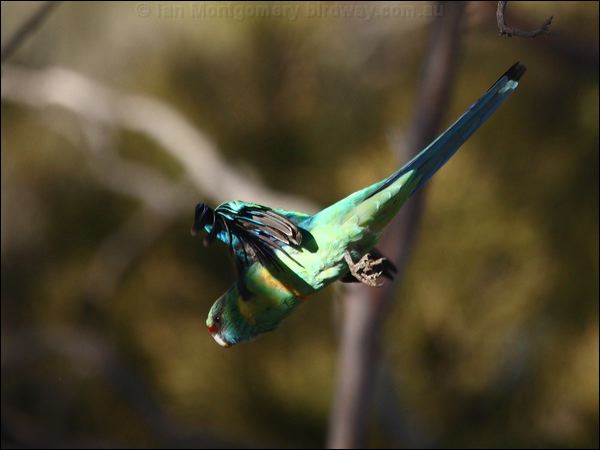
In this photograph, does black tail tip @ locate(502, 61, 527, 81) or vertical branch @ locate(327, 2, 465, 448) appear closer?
black tail tip @ locate(502, 61, 527, 81)

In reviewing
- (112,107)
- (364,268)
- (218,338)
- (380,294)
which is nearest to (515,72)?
(364,268)

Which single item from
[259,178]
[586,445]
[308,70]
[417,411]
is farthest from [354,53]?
[586,445]

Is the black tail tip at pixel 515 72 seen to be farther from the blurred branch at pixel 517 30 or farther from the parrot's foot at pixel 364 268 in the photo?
the parrot's foot at pixel 364 268

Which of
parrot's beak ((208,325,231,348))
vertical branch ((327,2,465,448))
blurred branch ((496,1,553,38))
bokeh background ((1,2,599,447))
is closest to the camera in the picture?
blurred branch ((496,1,553,38))

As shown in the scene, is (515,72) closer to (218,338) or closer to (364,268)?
(364,268)

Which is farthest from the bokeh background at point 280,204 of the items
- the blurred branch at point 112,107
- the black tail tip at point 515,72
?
the black tail tip at point 515,72

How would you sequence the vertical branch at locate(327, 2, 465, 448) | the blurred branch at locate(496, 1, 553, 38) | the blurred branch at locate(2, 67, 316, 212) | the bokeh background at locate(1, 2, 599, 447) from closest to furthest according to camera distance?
the blurred branch at locate(496, 1, 553, 38) → the vertical branch at locate(327, 2, 465, 448) → the bokeh background at locate(1, 2, 599, 447) → the blurred branch at locate(2, 67, 316, 212)

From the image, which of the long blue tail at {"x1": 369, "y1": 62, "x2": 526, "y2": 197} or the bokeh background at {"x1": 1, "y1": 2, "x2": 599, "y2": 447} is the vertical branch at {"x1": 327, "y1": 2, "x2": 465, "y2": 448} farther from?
the long blue tail at {"x1": 369, "y1": 62, "x2": 526, "y2": 197}

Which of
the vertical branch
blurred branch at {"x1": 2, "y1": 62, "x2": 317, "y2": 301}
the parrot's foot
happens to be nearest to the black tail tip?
the parrot's foot
